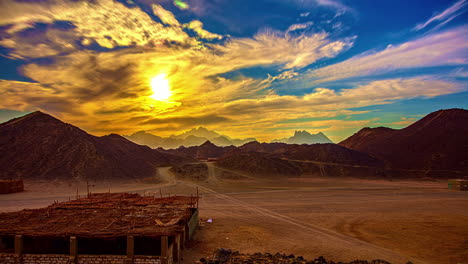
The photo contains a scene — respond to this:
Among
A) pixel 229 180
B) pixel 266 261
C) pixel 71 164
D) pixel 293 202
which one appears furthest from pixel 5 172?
pixel 266 261

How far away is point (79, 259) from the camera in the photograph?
1352 cm

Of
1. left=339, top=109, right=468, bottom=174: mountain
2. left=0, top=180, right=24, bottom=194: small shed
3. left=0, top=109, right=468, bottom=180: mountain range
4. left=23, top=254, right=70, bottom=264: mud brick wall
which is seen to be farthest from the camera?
left=339, top=109, right=468, bottom=174: mountain

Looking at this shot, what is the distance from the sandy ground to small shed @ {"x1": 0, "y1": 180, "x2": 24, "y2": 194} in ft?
5.98

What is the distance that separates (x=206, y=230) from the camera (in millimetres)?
21688

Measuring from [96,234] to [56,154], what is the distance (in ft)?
201

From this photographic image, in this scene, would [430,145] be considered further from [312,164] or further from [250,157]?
[250,157]

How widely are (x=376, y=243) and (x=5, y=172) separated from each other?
6887 cm

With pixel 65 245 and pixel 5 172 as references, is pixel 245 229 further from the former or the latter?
pixel 5 172

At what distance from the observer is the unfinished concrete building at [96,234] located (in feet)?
44.5

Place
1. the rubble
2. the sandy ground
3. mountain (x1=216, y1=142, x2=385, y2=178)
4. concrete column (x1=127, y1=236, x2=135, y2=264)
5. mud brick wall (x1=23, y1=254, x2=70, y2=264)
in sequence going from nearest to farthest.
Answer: concrete column (x1=127, y1=236, x2=135, y2=264), mud brick wall (x1=23, y1=254, x2=70, y2=264), the rubble, the sandy ground, mountain (x1=216, y1=142, x2=385, y2=178)

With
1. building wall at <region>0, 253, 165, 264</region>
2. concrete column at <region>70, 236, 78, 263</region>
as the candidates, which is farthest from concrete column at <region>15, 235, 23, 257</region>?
concrete column at <region>70, 236, 78, 263</region>

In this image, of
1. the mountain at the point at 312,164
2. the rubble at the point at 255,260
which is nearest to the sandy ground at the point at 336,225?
the rubble at the point at 255,260

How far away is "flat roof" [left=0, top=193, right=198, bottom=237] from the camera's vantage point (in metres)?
14.3

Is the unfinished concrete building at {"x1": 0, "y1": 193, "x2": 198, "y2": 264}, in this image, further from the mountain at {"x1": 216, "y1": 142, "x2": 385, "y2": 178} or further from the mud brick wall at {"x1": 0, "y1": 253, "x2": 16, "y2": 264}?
the mountain at {"x1": 216, "y1": 142, "x2": 385, "y2": 178}
